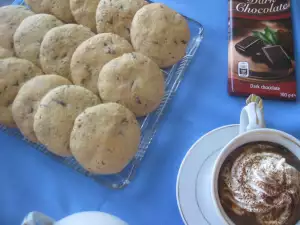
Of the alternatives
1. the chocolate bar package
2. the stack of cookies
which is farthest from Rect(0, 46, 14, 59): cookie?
the chocolate bar package

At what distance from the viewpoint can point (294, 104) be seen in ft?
2.86

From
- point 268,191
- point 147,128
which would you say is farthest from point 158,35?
point 268,191

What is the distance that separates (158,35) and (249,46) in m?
0.24

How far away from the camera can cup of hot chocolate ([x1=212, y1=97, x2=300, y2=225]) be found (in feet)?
1.97

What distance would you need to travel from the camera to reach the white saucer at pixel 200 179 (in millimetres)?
724

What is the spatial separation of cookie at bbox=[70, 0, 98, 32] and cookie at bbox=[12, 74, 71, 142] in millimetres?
191

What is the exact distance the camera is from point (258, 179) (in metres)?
0.60

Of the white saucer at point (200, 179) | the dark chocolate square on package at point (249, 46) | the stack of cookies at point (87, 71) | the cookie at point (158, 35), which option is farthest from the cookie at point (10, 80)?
the dark chocolate square on package at point (249, 46)

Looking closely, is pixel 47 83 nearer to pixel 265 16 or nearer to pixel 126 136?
pixel 126 136

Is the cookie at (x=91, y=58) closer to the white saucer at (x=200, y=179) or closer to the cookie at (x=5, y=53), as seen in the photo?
the cookie at (x=5, y=53)

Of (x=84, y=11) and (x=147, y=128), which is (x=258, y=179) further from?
(x=84, y=11)

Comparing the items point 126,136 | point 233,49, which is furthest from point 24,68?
point 233,49

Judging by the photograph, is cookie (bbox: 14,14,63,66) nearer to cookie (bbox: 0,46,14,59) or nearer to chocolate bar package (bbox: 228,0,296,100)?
cookie (bbox: 0,46,14,59)

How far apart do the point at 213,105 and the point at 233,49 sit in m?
0.16
